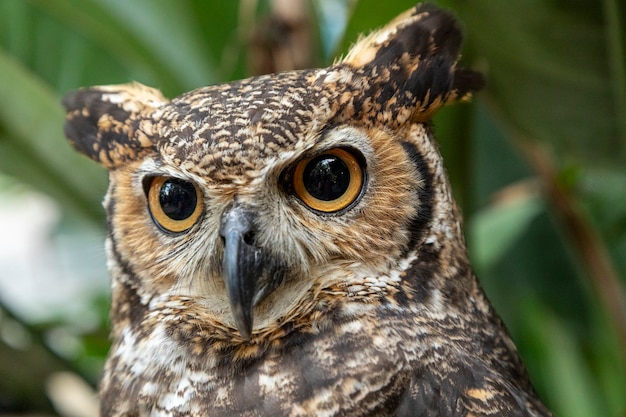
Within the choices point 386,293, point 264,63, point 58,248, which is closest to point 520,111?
point 264,63

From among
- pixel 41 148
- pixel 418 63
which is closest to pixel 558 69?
pixel 418 63

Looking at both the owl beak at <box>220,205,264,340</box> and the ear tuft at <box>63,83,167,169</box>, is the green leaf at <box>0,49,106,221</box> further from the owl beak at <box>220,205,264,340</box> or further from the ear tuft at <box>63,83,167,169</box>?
the owl beak at <box>220,205,264,340</box>

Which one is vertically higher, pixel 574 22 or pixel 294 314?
pixel 574 22

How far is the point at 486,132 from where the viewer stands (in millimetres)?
2443

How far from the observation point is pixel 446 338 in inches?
46.4

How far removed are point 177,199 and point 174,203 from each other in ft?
0.04

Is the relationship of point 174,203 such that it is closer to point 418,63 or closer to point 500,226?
point 418,63

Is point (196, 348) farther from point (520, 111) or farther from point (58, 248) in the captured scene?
point (58, 248)

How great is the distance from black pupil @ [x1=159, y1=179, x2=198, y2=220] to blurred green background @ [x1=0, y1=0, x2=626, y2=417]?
448 mm

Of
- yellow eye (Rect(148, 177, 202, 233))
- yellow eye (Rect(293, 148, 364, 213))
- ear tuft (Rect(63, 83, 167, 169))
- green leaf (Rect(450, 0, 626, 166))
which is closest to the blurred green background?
green leaf (Rect(450, 0, 626, 166))

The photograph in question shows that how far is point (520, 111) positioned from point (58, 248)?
2715 mm

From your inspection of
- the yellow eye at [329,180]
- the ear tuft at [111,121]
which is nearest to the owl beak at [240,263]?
the yellow eye at [329,180]

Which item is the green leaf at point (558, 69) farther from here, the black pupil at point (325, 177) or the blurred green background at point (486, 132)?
the black pupil at point (325, 177)

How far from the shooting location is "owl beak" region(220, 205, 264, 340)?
1061mm
